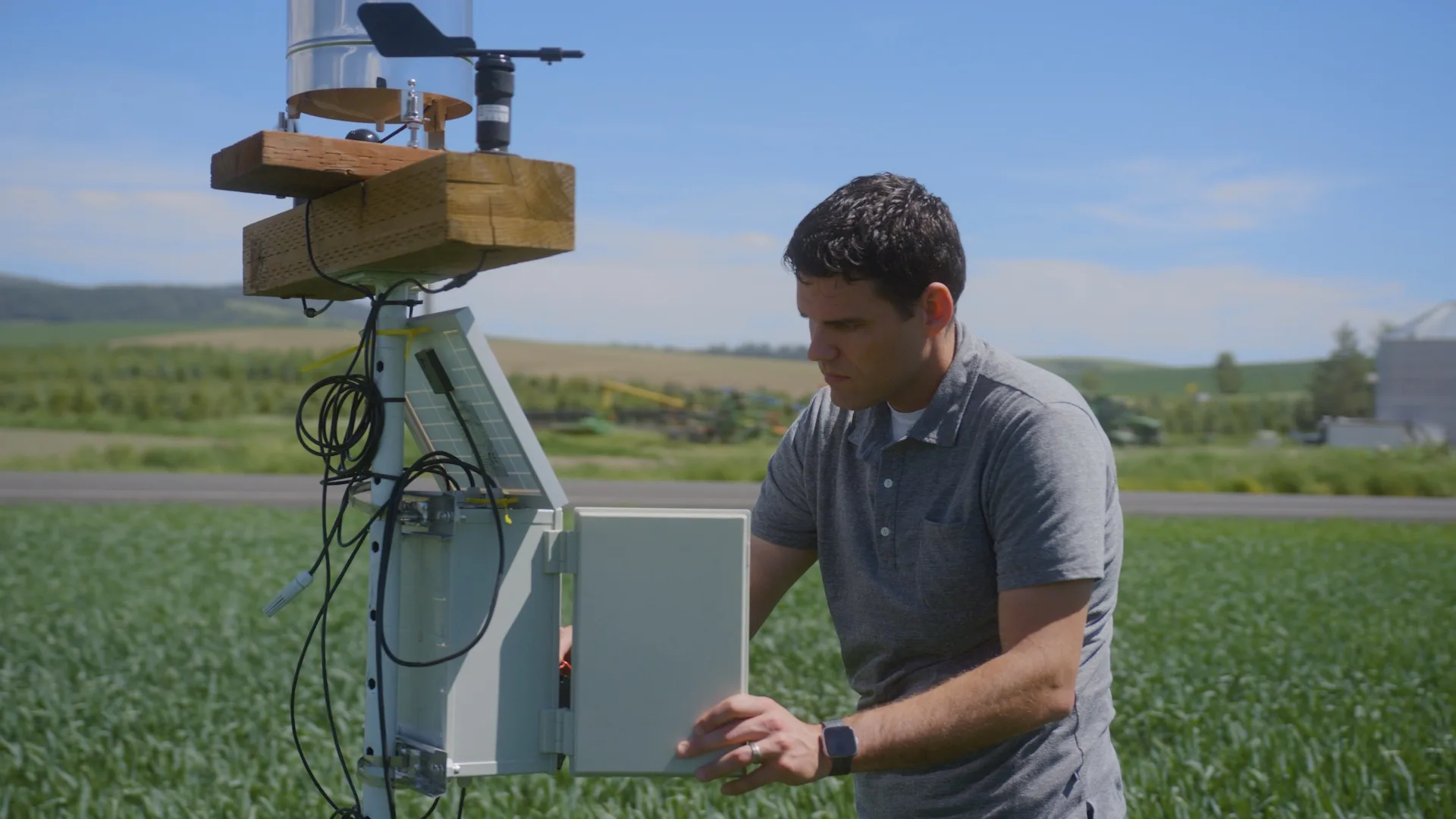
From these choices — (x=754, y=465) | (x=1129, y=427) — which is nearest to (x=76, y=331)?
(x=754, y=465)

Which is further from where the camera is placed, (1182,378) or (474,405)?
(1182,378)

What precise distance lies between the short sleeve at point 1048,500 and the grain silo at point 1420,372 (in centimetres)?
4936

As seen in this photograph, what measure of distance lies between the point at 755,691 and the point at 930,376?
5.48m

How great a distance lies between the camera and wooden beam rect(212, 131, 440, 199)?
1.92 metres

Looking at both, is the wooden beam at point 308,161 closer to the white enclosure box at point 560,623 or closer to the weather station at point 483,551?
the weather station at point 483,551

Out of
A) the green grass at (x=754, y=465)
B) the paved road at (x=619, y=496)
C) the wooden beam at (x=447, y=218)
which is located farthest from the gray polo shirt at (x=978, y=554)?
the green grass at (x=754, y=465)

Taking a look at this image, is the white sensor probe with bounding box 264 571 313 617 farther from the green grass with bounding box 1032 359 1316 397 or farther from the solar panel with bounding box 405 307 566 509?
the green grass with bounding box 1032 359 1316 397

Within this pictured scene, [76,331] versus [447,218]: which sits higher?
[76,331]

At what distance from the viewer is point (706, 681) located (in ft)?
6.49

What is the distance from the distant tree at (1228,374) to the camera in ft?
188

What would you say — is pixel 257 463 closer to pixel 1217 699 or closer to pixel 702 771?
pixel 1217 699

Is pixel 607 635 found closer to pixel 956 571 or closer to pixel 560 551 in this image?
pixel 560 551

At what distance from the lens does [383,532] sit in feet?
6.58

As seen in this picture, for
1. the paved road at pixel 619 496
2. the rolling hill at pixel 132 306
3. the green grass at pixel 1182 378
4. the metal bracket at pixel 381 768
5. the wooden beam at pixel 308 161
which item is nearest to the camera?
the wooden beam at pixel 308 161
